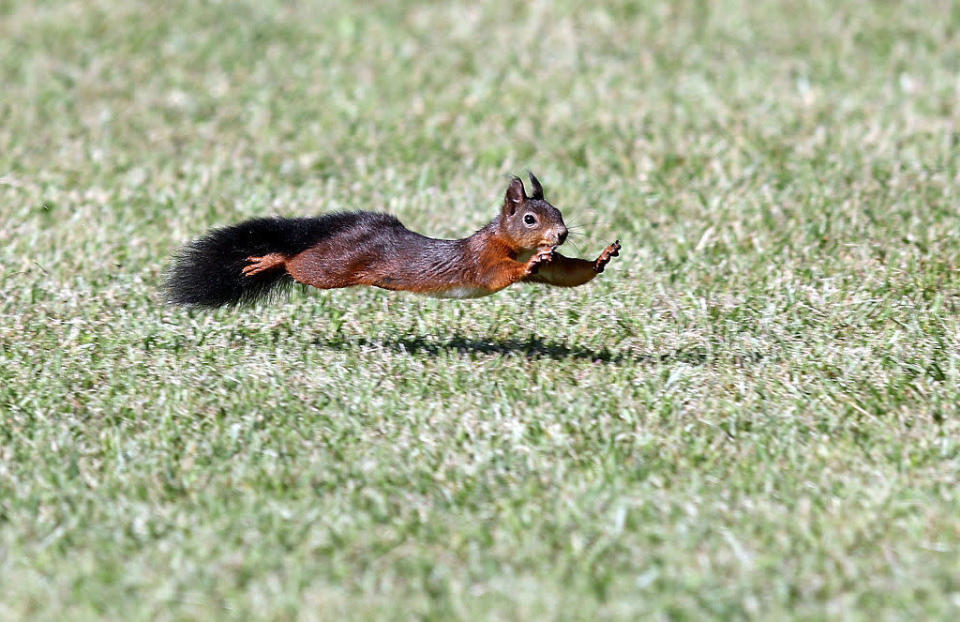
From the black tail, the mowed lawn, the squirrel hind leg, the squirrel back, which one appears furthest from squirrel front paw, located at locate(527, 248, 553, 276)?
the squirrel hind leg

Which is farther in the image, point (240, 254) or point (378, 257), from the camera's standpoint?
point (240, 254)

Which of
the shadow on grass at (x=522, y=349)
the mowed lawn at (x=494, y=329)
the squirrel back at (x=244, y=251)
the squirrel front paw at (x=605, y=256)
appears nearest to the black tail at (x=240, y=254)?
the squirrel back at (x=244, y=251)

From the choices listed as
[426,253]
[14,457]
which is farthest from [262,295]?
[14,457]

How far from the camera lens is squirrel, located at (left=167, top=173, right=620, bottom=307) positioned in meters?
5.52

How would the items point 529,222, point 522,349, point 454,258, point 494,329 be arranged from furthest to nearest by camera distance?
point 494,329 < point 522,349 < point 454,258 < point 529,222

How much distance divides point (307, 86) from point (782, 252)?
14.9ft

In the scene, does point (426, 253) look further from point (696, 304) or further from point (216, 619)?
point (216, 619)

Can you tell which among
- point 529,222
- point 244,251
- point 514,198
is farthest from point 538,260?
point 244,251

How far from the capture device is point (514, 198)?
5516 millimetres

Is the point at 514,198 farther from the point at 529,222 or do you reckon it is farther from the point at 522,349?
the point at 522,349

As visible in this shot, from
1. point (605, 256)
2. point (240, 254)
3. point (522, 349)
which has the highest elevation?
point (240, 254)

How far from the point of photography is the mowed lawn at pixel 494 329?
4234mm

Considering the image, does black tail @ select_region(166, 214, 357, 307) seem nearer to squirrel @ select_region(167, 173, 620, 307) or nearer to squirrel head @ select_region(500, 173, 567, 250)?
squirrel @ select_region(167, 173, 620, 307)

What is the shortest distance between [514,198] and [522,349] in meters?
0.88
